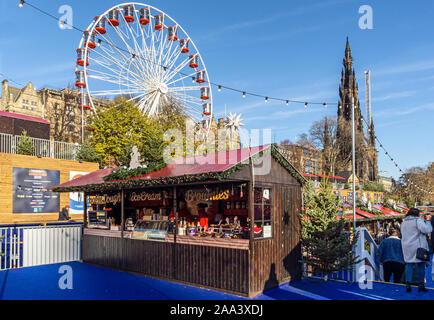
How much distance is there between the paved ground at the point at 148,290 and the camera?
7355 millimetres

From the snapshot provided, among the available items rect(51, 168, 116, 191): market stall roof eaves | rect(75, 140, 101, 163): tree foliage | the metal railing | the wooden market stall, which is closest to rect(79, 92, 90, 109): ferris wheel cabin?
the metal railing

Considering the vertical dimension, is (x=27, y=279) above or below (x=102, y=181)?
below

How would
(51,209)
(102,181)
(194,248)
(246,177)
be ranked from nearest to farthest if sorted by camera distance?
(246,177), (194,248), (102,181), (51,209)

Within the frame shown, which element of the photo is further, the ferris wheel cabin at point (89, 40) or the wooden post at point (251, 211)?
the ferris wheel cabin at point (89, 40)

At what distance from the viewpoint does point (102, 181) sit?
10891 mm

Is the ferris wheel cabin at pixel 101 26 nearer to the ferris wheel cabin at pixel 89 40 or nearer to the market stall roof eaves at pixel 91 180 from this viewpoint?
the ferris wheel cabin at pixel 89 40

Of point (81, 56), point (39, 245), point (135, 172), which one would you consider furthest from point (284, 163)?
→ point (81, 56)

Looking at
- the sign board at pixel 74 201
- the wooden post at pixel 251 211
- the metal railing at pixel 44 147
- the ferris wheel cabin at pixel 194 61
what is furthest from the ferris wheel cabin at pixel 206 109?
the wooden post at pixel 251 211

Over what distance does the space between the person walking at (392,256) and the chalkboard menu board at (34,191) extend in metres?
14.7

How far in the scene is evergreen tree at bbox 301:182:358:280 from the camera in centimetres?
860

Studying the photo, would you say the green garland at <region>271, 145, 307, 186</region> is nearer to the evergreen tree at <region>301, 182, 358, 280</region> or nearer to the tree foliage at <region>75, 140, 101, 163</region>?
the evergreen tree at <region>301, 182, 358, 280</region>
